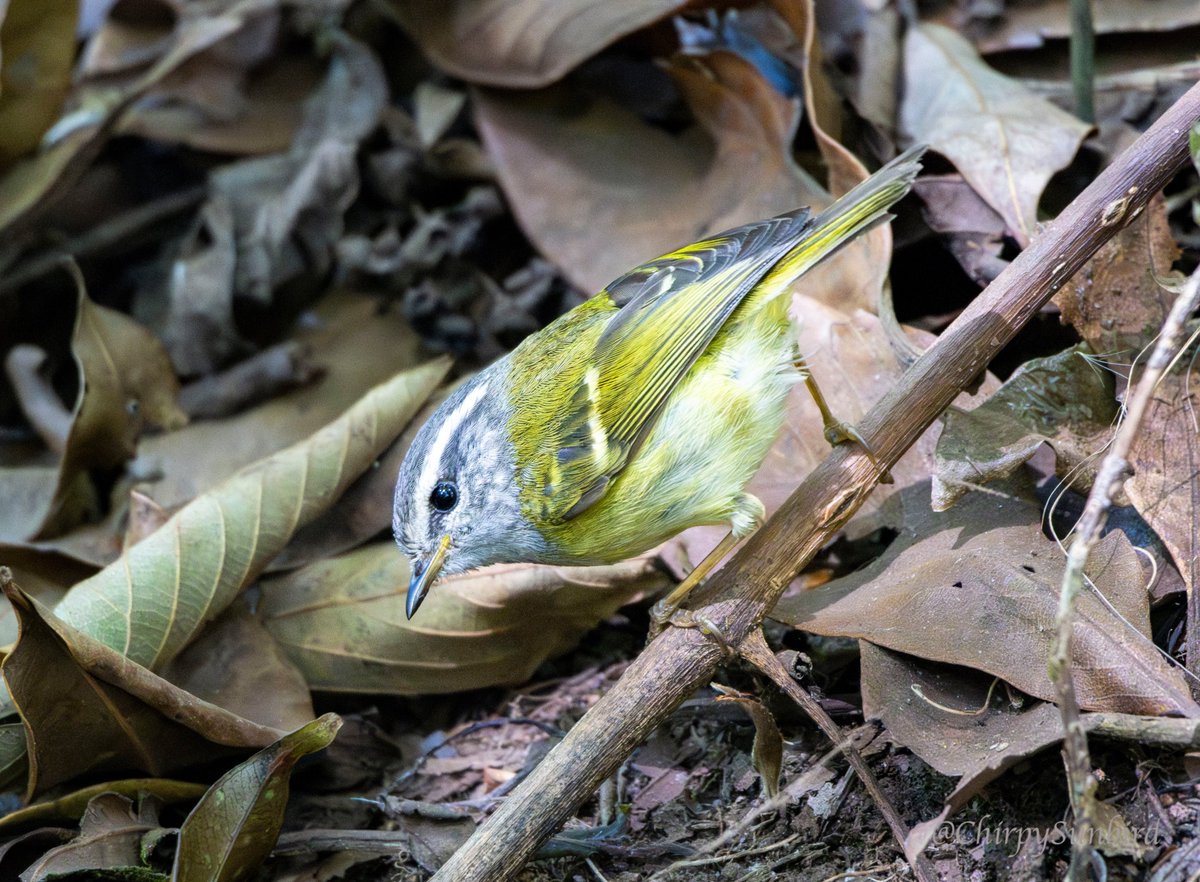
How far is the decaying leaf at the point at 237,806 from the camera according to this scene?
260cm

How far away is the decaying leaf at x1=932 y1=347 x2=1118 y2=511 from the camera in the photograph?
9.07 ft

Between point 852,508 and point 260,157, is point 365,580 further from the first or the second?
point 260,157

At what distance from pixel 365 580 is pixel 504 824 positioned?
51.8 inches

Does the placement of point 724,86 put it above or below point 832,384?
above

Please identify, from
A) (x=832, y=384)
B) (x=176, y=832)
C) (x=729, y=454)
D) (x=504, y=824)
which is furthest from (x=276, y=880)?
(x=832, y=384)

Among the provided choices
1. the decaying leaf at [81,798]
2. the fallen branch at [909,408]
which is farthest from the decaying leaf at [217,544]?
the fallen branch at [909,408]

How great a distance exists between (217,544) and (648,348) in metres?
1.40

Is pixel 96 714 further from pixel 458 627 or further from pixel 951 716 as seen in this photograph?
pixel 951 716

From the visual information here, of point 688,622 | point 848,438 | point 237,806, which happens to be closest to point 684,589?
point 688,622

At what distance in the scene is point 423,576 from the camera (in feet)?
10.1

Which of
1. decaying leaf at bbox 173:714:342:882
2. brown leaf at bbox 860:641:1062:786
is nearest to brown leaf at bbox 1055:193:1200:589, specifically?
brown leaf at bbox 860:641:1062:786

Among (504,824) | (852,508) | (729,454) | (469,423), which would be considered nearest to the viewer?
(504,824)

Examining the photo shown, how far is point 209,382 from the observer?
4.47 meters

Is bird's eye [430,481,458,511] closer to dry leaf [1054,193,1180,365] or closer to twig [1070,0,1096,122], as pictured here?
dry leaf [1054,193,1180,365]
